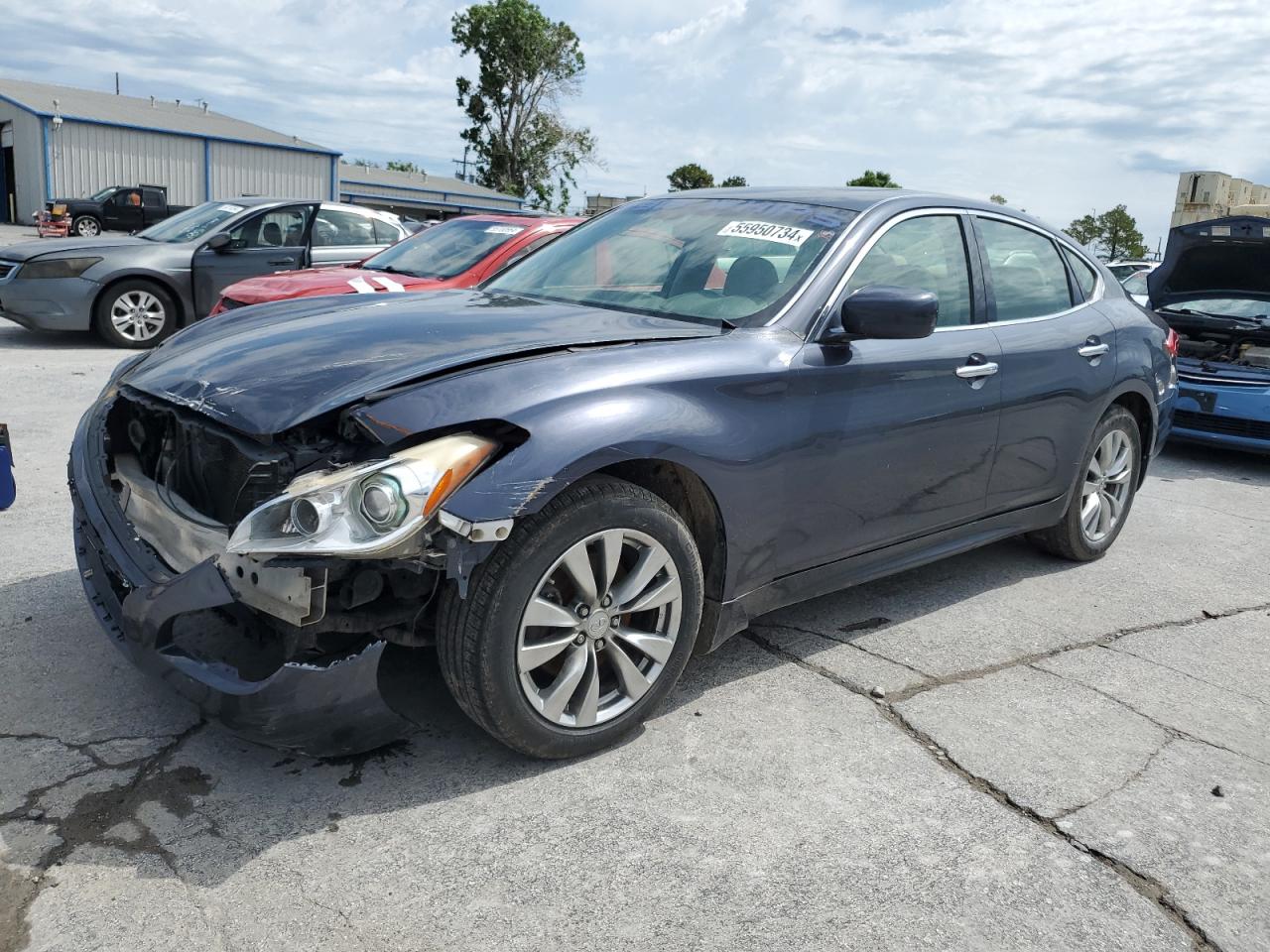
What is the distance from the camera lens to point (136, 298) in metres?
10.2

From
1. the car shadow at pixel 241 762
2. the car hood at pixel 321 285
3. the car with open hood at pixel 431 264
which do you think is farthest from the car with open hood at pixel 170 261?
the car shadow at pixel 241 762

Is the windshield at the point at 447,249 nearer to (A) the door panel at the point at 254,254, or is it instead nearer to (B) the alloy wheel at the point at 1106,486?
(A) the door panel at the point at 254,254

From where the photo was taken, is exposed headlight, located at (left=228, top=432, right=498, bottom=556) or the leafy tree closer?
exposed headlight, located at (left=228, top=432, right=498, bottom=556)

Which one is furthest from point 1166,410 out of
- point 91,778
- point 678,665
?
point 91,778

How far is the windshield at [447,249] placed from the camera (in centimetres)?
820

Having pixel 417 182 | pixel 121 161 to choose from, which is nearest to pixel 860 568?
pixel 121 161

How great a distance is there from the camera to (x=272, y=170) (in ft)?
135

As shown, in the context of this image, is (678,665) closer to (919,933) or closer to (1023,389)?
(919,933)

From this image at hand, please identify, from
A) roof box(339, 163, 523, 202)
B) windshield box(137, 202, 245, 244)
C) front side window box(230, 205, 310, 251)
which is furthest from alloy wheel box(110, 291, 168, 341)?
roof box(339, 163, 523, 202)

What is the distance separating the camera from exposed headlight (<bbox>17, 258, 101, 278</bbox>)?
966 centimetres

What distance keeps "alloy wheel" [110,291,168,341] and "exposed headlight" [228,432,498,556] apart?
8.54 metres

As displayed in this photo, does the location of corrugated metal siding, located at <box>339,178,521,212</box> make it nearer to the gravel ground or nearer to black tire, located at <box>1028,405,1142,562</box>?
black tire, located at <box>1028,405,1142,562</box>

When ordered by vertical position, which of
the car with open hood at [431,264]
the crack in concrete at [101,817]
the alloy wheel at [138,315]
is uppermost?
the car with open hood at [431,264]

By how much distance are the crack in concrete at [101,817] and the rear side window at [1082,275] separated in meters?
4.11
